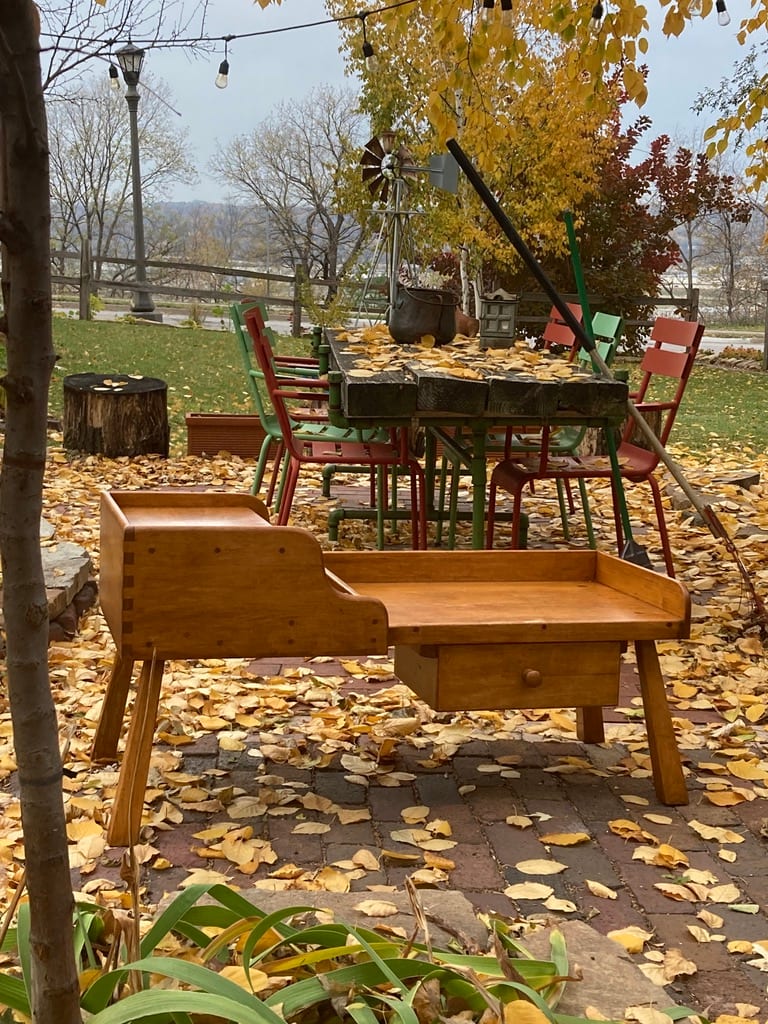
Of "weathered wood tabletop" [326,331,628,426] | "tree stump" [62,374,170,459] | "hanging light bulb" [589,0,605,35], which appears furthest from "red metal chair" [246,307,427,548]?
"tree stump" [62,374,170,459]

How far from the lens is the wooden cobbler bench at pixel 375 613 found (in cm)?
250

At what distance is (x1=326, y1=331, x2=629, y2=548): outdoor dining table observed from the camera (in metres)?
4.32

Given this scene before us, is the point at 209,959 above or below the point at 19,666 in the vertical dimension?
below

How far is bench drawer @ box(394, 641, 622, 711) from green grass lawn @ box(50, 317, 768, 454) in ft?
20.2

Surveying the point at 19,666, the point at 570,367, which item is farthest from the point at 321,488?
the point at 19,666

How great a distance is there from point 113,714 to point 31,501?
1.85 meters

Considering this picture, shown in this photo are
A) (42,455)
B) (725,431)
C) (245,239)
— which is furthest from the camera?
(245,239)

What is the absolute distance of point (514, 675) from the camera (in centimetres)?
279

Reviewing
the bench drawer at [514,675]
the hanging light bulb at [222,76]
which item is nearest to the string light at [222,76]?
the hanging light bulb at [222,76]

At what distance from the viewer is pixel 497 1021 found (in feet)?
5.19

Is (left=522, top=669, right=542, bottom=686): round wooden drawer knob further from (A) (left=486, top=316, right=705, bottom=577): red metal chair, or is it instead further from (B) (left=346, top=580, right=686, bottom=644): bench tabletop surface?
(A) (left=486, top=316, right=705, bottom=577): red metal chair

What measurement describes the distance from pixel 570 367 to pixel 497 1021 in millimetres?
3729

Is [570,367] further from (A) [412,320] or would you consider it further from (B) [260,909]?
(B) [260,909]

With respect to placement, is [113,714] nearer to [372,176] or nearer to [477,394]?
[477,394]
